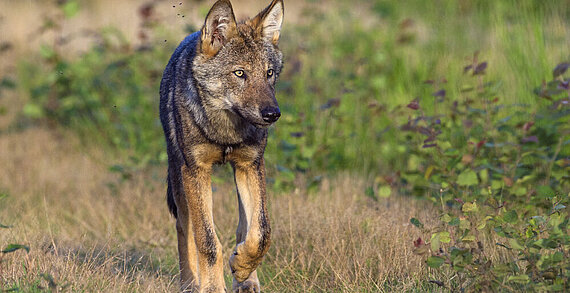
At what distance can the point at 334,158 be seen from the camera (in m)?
7.05

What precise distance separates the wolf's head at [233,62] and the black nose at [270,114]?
0.47 feet

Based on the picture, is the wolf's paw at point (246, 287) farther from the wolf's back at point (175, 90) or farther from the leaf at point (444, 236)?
the leaf at point (444, 236)

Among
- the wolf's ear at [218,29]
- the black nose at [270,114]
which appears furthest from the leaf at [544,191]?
the wolf's ear at [218,29]

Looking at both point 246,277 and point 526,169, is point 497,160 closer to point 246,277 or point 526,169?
point 526,169

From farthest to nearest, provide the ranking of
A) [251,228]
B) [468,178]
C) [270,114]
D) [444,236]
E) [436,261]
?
[468,178] < [251,228] < [270,114] < [444,236] < [436,261]

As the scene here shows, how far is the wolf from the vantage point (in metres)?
4.12

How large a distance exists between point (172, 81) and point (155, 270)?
1.34 m

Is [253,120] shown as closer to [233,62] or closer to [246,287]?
[233,62]

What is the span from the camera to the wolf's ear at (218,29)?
4.15 m

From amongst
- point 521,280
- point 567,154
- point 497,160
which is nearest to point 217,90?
point 521,280

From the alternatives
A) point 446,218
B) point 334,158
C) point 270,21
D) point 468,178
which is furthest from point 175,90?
point 334,158

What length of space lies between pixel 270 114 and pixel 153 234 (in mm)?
2195

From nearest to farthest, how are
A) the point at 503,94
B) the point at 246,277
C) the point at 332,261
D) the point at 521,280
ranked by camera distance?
the point at 521,280
the point at 246,277
the point at 332,261
the point at 503,94

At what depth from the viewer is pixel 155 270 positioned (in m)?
4.89
